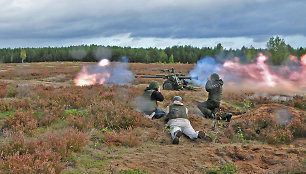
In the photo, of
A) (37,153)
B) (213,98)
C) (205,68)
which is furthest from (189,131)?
(205,68)

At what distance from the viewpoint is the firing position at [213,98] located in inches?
456

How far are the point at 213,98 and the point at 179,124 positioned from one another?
365cm

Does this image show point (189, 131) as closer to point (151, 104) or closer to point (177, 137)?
point (177, 137)

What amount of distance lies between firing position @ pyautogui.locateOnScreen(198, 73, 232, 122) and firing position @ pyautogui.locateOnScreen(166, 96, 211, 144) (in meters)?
2.72

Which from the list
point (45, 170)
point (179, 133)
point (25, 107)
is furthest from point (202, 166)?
point (25, 107)

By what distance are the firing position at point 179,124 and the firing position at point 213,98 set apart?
2718 mm

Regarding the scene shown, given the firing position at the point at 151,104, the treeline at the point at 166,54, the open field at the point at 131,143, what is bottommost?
the open field at the point at 131,143

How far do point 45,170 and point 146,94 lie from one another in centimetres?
626

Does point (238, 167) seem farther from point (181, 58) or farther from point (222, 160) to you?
point (181, 58)

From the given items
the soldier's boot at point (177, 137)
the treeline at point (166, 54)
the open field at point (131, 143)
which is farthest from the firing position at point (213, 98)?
the treeline at point (166, 54)

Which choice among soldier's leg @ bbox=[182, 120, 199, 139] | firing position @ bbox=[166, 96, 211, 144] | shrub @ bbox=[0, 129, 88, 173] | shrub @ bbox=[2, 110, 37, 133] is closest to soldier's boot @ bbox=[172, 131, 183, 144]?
firing position @ bbox=[166, 96, 211, 144]

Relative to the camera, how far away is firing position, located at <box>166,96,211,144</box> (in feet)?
26.8

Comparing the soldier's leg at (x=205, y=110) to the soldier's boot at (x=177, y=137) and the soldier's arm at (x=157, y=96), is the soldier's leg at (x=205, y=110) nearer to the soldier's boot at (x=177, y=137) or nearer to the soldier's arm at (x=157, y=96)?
the soldier's arm at (x=157, y=96)

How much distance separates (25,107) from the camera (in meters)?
11.2
